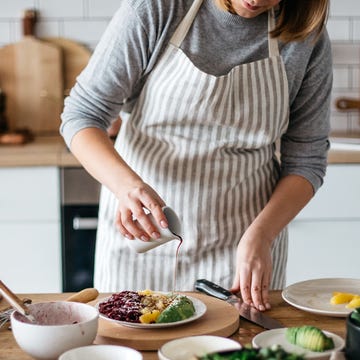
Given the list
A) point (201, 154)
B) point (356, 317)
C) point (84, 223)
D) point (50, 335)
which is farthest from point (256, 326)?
point (84, 223)

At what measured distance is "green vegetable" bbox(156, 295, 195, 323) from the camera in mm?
1360

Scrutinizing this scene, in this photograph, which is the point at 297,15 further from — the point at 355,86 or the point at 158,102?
the point at 355,86

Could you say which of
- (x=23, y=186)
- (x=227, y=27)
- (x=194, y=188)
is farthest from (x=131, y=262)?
(x=23, y=186)

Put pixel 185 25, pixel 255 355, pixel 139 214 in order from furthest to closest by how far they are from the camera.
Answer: pixel 185 25 < pixel 139 214 < pixel 255 355

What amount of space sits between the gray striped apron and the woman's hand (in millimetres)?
272

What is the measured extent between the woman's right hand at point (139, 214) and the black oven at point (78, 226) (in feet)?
4.42

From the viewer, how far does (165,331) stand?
136 centimetres

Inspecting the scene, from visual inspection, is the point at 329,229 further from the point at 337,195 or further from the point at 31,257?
the point at 31,257

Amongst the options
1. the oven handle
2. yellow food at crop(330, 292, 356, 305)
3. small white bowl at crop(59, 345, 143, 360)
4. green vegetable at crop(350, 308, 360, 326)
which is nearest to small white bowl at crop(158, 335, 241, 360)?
small white bowl at crop(59, 345, 143, 360)

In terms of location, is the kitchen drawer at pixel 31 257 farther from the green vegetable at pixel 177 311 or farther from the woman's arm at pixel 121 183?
the green vegetable at pixel 177 311

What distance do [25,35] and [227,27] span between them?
1.60 meters

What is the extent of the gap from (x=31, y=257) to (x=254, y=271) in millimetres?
1455

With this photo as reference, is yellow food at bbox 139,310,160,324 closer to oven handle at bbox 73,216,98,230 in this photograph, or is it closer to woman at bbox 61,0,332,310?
woman at bbox 61,0,332,310

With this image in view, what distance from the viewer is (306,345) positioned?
1210 mm
